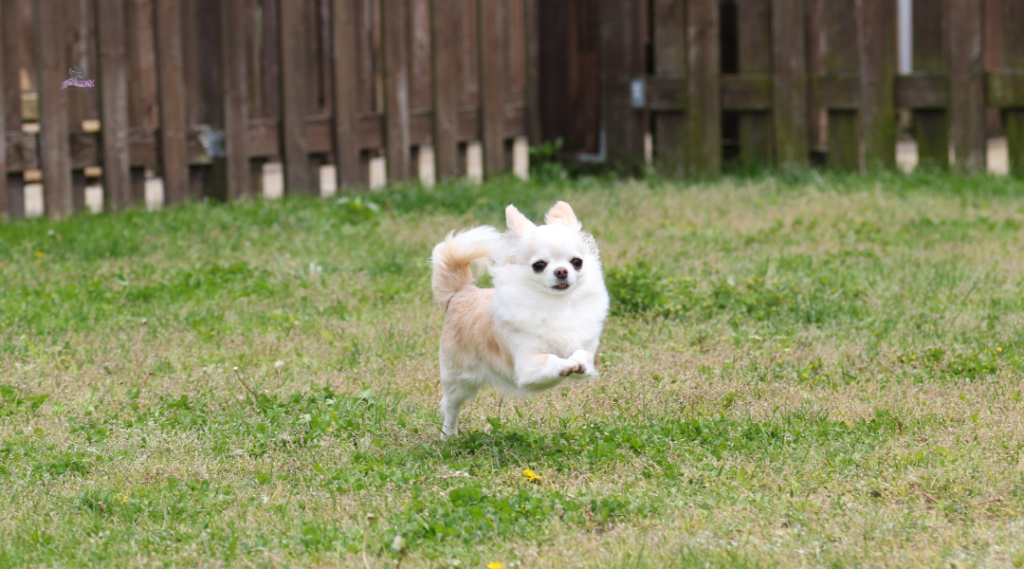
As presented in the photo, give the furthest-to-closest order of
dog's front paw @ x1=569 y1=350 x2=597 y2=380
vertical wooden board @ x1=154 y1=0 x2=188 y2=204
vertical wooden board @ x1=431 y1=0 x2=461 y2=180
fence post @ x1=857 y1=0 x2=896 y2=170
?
vertical wooden board @ x1=431 y1=0 x2=461 y2=180 → fence post @ x1=857 y1=0 x2=896 y2=170 → vertical wooden board @ x1=154 y1=0 x2=188 y2=204 → dog's front paw @ x1=569 y1=350 x2=597 y2=380

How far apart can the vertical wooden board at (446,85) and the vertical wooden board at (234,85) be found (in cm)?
185

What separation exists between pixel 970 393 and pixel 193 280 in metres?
4.28

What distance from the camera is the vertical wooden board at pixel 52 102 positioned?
8.81m

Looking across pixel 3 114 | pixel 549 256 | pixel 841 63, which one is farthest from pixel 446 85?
pixel 549 256

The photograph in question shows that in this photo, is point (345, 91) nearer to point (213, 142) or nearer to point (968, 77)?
point (213, 142)

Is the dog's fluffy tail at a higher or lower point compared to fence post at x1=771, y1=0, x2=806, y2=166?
lower

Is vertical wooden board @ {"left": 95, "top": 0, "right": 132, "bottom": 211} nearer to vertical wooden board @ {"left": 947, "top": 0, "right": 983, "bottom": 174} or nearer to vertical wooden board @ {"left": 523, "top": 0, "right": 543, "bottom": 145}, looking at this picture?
vertical wooden board @ {"left": 523, "top": 0, "right": 543, "bottom": 145}

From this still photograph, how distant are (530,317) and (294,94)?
657 centimetres

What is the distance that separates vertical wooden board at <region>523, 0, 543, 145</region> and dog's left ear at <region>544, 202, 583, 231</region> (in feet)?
26.0

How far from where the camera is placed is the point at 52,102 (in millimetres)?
8867

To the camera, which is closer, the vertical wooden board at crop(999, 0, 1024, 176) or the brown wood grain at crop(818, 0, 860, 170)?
the vertical wooden board at crop(999, 0, 1024, 176)

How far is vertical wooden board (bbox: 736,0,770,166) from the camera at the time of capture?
1120 centimetres

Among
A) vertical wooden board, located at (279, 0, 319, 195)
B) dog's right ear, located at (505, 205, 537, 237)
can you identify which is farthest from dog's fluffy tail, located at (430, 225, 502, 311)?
vertical wooden board, located at (279, 0, 319, 195)

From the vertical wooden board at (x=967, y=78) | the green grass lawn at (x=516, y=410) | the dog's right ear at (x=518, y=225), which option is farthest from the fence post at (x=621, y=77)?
the dog's right ear at (x=518, y=225)
